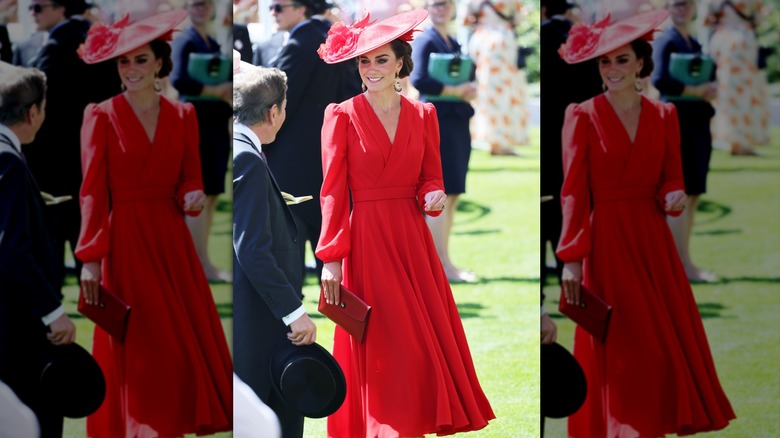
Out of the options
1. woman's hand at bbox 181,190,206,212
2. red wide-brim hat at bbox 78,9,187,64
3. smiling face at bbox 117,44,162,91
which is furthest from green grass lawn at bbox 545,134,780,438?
red wide-brim hat at bbox 78,9,187,64

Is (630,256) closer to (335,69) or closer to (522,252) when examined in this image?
(522,252)

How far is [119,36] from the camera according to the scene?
5242 millimetres

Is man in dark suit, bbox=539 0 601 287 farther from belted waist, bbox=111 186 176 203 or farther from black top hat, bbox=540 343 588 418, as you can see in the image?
belted waist, bbox=111 186 176 203

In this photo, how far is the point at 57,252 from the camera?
5324mm

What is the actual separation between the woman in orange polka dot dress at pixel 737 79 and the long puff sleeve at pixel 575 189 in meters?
0.61

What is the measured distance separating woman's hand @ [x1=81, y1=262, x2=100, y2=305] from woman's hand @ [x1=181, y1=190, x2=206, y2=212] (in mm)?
443

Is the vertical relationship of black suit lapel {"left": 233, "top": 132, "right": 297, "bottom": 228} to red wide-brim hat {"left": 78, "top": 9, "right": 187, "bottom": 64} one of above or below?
below

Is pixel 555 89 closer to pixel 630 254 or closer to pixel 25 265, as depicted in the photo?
pixel 630 254

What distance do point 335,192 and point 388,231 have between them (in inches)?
10.4

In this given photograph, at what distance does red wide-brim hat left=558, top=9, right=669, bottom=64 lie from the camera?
17.1ft

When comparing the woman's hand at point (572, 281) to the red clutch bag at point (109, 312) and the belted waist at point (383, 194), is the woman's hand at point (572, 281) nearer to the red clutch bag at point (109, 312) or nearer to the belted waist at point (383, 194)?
the belted waist at point (383, 194)

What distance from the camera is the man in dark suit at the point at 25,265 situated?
207 inches

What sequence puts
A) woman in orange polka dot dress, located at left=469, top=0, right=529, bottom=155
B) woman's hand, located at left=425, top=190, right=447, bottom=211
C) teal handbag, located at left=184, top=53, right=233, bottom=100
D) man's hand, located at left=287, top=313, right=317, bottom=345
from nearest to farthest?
woman's hand, located at left=425, top=190, right=447, bottom=211, man's hand, located at left=287, top=313, right=317, bottom=345, teal handbag, located at left=184, top=53, right=233, bottom=100, woman in orange polka dot dress, located at left=469, top=0, right=529, bottom=155

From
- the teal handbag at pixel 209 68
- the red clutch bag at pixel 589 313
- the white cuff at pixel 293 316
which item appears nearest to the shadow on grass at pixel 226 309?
the white cuff at pixel 293 316
